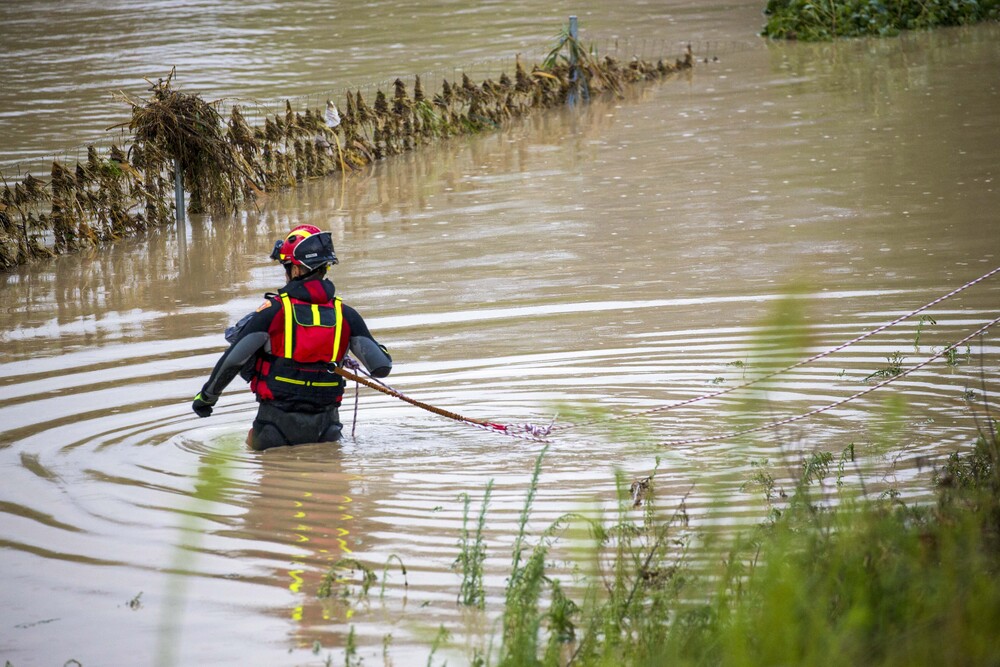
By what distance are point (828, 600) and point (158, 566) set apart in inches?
126

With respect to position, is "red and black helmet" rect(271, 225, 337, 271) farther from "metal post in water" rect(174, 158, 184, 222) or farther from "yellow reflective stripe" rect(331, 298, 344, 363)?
"metal post in water" rect(174, 158, 184, 222)

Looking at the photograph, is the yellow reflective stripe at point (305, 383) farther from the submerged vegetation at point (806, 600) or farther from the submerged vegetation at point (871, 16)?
the submerged vegetation at point (871, 16)

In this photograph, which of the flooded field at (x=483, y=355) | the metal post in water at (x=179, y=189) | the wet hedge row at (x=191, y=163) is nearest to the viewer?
the flooded field at (x=483, y=355)

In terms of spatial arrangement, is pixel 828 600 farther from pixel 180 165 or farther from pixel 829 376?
pixel 180 165

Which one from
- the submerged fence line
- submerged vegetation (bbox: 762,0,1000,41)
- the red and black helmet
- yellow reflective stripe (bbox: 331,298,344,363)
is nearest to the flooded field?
yellow reflective stripe (bbox: 331,298,344,363)

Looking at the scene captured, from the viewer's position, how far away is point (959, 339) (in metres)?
9.38

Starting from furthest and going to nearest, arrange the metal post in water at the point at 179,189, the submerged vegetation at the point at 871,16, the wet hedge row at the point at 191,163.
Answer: the submerged vegetation at the point at 871,16 → the metal post in water at the point at 179,189 → the wet hedge row at the point at 191,163

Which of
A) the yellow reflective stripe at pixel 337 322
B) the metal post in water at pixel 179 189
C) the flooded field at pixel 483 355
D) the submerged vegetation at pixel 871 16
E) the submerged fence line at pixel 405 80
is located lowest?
the flooded field at pixel 483 355

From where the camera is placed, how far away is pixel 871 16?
107 feet

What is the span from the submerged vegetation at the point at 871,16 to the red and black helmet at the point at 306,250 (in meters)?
27.2

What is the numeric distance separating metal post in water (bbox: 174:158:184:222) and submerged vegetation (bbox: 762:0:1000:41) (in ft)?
67.5

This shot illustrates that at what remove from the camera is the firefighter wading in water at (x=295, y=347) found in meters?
7.52

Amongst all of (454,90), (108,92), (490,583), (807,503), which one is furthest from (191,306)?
(108,92)

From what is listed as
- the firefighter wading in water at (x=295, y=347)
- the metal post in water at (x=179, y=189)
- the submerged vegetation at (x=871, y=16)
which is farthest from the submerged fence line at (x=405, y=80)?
the firefighter wading in water at (x=295, y=347)
